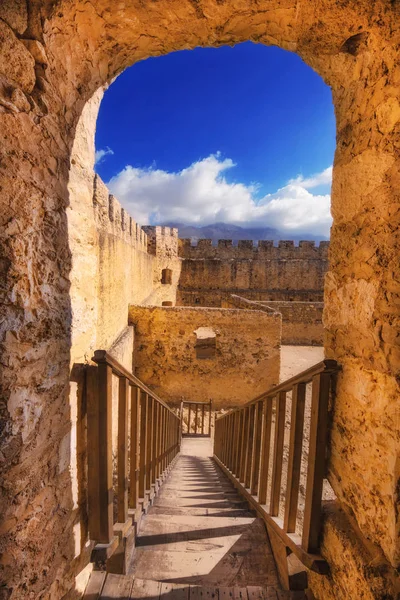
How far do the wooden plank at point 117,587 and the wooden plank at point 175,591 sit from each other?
206 mm

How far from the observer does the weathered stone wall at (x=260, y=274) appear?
66.4ft

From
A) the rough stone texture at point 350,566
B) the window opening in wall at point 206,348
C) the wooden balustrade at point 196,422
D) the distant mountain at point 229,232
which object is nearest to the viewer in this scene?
the rough stone texture at point 350,566

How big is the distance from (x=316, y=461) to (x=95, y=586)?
1550mm

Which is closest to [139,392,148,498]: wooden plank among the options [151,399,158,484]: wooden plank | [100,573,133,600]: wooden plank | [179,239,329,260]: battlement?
[151,399,158,484]: wooden plank

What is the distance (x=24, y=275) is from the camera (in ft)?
4.45

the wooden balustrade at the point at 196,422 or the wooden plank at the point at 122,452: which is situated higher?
the wooden plank at the point at 122,452

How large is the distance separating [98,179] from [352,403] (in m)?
6.15

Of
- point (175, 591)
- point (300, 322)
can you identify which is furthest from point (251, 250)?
point (175, 591)

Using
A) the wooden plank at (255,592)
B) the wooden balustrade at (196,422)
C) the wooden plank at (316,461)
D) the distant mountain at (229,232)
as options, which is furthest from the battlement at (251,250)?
the distant mountain at (229,232)

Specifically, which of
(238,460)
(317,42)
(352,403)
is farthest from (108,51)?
(238,460)

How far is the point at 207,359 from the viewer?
9195 mm

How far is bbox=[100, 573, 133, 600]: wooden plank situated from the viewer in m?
1.73

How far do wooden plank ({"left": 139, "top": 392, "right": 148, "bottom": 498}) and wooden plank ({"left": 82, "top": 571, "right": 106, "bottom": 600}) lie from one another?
73cm

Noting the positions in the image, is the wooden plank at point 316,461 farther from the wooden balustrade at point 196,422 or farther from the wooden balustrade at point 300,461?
the wooden balustrade at point 196,422
